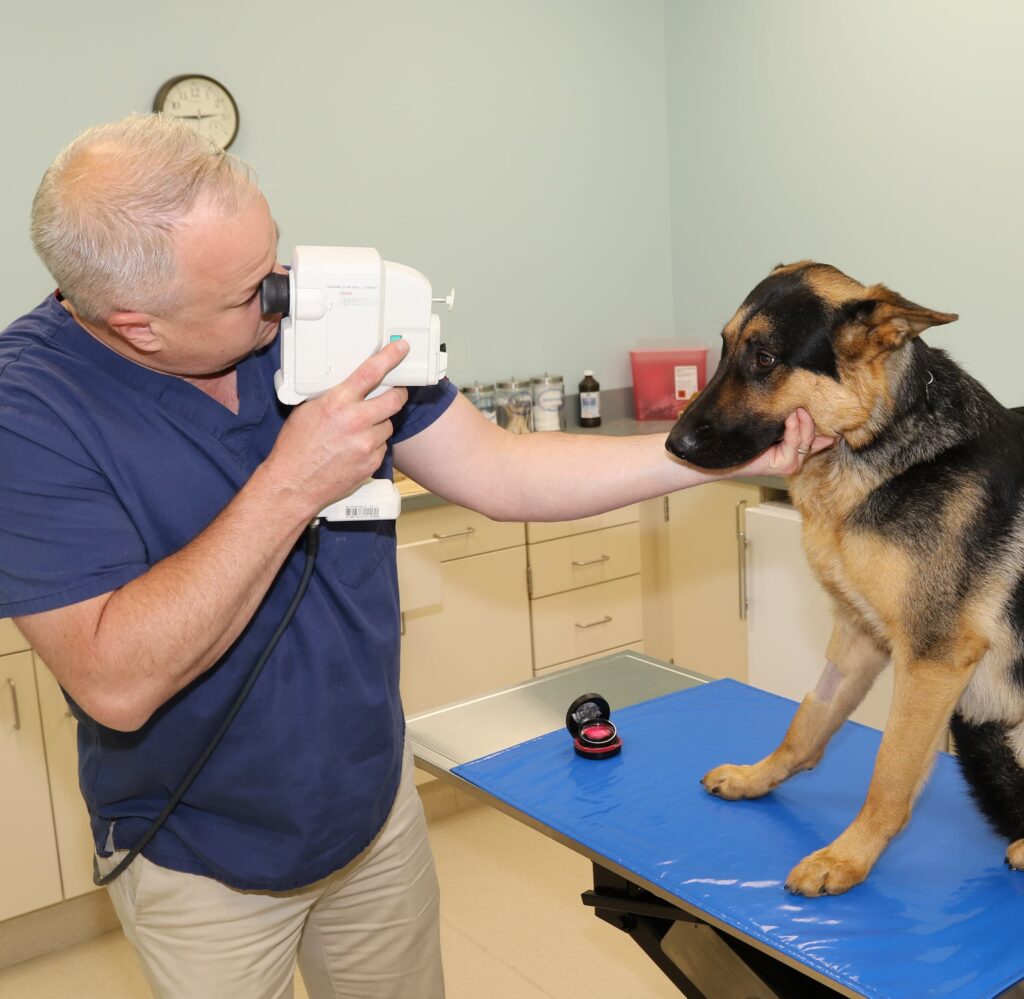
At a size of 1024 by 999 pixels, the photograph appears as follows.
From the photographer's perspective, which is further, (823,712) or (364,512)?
(823,712)

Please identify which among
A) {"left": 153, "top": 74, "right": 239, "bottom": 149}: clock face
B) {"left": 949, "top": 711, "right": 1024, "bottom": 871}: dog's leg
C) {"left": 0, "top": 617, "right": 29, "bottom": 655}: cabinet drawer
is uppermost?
{"left": 153, "top": 74, "right": 239, "bottom": 149}: clock face

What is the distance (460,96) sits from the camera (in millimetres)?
3705

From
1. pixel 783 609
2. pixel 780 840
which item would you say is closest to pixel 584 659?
pixel 783 609

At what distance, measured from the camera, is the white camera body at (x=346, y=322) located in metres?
1.23

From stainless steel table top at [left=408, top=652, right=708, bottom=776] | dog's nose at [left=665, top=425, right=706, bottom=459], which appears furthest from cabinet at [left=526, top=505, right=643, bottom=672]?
dog's nose at [left=665, top=425, right=706, bottom=459]

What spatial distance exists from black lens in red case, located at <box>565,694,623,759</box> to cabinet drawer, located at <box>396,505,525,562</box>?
4.25 ft

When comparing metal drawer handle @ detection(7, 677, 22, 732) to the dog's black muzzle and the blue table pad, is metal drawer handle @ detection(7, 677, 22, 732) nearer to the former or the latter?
the blue table pad

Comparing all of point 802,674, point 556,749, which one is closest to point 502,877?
point 802,674

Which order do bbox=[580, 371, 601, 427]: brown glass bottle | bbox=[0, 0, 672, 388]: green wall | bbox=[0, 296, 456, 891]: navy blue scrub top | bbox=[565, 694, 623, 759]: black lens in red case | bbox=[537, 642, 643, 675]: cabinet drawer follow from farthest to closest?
bbox=[580, 371, 601, 427]: brown glass bottle → bbox=[537, 642, 643, 675]: cabinet drawer → bbox=[0, 0, 672, 388]: green wall → bbox=[565, 694, 623, 759]: black lens in red case → bbox=[0, 296, 456, 891]: navy blue scrub top

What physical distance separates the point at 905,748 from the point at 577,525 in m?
2.15

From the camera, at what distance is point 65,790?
278 cm

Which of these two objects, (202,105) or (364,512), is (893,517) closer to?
(364,512)

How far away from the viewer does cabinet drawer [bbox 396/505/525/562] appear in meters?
3.17

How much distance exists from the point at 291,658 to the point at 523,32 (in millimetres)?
3032
